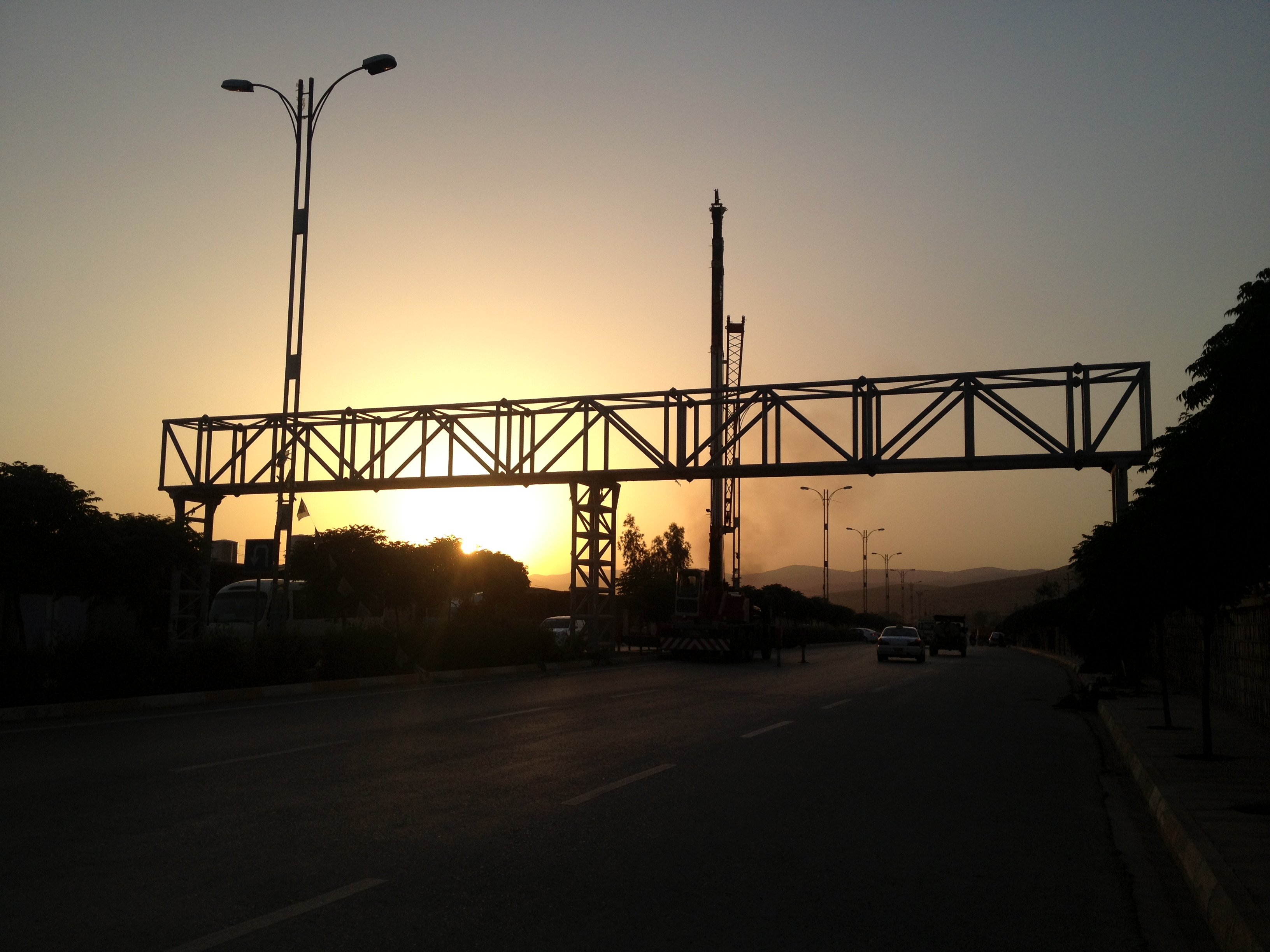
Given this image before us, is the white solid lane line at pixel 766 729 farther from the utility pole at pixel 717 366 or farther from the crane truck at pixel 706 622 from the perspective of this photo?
the crane truck at pixel 706 622

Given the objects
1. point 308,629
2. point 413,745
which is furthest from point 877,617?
point 413,745

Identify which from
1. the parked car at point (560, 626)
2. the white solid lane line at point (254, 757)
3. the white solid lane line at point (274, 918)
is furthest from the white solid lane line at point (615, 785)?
the parked car at point (560, 626)

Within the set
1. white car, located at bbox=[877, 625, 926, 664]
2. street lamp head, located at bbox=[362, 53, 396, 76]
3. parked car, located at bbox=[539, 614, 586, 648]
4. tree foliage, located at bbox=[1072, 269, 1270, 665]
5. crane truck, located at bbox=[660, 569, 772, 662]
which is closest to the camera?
tree foliage, located at bbox=[1072, 269, 1270, 665]

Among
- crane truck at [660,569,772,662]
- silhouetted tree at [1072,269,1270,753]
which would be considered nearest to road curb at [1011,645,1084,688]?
crane truck at [660,569,772,662]

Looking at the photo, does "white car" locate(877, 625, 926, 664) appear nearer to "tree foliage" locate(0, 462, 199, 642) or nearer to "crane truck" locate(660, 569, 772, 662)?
"crane truck" locate(660, 569, 772, 662)

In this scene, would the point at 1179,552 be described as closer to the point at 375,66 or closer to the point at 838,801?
the point at 838,801

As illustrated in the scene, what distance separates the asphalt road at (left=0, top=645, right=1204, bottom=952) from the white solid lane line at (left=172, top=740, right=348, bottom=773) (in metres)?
0.06

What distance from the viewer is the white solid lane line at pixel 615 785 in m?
10.4

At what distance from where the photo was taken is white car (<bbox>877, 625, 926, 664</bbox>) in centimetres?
4594

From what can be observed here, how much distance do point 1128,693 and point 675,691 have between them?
1024 cm

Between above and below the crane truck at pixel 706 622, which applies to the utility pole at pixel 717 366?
above

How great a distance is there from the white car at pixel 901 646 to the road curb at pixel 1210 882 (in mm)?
35146

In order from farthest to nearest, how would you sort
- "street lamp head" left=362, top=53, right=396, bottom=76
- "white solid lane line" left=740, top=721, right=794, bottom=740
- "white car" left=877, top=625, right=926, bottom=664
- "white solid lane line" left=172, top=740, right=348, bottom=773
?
1. "white car" left=877, top=625, right=926, bottom=664
2. "street lamp head" left=362, top=53, right=396, bottom=76
3. "white solid lane line" left=740, top=721, right=794, bottom=740
4. "white solid lane line" left=172, top=740, right=348, bottom=773

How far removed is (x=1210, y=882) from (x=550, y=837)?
4580 millimetres
